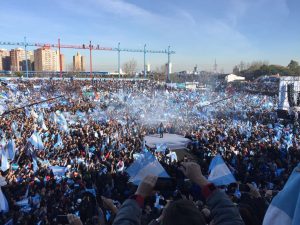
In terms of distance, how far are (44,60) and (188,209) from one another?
120919 millimetres

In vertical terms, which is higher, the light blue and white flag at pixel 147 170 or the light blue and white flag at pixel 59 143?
the light blue and white flag at pixel 147 170

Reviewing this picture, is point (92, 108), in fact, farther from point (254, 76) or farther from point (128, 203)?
point (254, 76)

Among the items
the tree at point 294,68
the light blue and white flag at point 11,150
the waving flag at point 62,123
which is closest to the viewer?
the light blue and white flag at point 11,150

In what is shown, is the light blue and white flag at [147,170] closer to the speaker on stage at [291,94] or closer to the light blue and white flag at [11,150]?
the light blue and white flag at [11,150]

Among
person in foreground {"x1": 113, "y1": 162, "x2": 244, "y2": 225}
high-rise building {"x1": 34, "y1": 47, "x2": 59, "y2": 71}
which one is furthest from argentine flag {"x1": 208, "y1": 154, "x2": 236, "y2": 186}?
high-rise building {"x1": 34, "y1": 47, "x2": 59, "y2": 71}

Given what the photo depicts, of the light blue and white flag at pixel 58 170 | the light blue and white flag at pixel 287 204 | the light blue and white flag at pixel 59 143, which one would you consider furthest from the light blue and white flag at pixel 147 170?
the light blue and white flag at pixel 59 143

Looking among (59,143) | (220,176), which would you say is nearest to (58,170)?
(59,143)

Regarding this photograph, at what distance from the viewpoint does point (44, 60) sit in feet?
377

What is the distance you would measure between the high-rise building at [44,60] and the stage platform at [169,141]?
94363mm

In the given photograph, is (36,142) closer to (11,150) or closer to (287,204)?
(11,150)

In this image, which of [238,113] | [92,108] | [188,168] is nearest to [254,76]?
[238,113]

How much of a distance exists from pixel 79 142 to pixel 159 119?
1019 cm

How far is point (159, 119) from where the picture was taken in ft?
77.0

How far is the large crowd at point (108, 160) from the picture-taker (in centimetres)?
669
